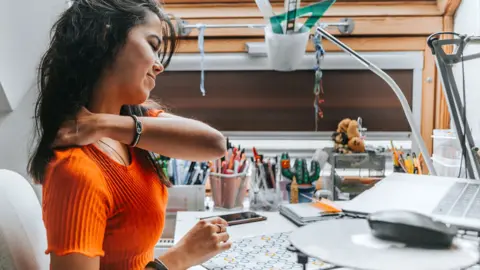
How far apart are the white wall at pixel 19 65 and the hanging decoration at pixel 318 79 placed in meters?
0.80

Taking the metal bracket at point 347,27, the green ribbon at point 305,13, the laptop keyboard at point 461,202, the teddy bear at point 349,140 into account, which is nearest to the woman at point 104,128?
the laptop keyboard at point 461,202

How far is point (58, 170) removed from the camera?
2.63 feet

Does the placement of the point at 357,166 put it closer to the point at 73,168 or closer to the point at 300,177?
the point at 300,177

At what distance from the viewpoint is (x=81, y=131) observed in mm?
859

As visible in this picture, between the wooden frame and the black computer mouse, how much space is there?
1253 millimetres

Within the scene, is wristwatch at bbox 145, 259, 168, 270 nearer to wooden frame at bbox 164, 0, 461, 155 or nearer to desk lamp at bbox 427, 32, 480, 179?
desk lamp at bbox 427, 32, 480, 179

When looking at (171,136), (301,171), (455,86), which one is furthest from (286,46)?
(171,136)

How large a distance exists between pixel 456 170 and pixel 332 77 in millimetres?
568

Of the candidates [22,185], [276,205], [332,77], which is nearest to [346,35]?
[332,77]

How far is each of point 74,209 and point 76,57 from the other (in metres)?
0.27

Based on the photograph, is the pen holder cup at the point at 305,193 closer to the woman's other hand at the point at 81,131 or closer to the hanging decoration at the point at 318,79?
the hanging decoration at the point at 318,79

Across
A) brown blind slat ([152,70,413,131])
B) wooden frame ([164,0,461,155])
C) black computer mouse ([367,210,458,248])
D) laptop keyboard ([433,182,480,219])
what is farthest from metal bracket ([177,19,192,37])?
black computer mouse ([367,210,458,248])

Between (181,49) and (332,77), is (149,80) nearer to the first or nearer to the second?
(181,49)

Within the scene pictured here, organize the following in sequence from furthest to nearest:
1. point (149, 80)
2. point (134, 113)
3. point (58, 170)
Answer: point (134, 113) → point (149, 80) → point (58, 170)
